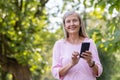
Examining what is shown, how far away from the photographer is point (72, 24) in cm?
335

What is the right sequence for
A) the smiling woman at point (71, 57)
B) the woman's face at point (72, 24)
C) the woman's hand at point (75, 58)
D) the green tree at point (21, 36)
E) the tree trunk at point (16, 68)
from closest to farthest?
1. the woman's hand at point (75, 58)
2. the smiling woman at point (71, 57)
3. the woman's face at point (72, 24)
4. the green tree at point (21, 36)
5. the tree trunk at point (16, 68)

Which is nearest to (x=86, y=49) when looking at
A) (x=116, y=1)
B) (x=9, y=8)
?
(x=116, y=1)

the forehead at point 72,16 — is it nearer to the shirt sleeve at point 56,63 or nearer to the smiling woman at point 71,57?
the smiling woman at point 71,57

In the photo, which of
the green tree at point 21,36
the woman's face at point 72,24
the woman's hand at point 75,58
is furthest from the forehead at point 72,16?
the green tree at point 21,36

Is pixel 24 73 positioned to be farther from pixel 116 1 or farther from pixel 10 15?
pixel 116 1

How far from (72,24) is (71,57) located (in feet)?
1.07

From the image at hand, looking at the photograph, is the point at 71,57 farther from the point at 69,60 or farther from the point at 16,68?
the point at 16,68

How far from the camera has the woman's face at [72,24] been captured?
3.35 metres

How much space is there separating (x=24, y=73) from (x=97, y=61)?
12986 millimetres

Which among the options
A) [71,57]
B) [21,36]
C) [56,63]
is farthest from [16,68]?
[71,57]

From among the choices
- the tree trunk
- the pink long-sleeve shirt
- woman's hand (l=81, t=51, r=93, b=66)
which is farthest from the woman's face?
the tree trunk

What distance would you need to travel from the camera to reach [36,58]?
16.1 m

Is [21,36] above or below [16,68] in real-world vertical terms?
above

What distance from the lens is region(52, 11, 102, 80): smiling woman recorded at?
128 inches
